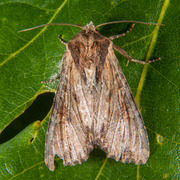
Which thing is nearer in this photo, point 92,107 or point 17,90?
point 92,107

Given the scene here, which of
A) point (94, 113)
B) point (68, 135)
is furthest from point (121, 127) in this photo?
point (68, 135)

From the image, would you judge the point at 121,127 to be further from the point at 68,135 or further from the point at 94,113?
the point at 68,135

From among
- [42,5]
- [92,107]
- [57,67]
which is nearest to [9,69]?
[57,67]

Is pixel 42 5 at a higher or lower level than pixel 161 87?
higher

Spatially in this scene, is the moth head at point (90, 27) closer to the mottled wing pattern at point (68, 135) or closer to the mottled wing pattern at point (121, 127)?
the mottled wing pattern at point (68, 135)

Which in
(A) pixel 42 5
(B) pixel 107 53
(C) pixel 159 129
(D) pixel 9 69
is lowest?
(C) pixel 159 129

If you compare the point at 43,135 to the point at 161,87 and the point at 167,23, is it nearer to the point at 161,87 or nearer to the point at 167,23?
the point at 161,87
